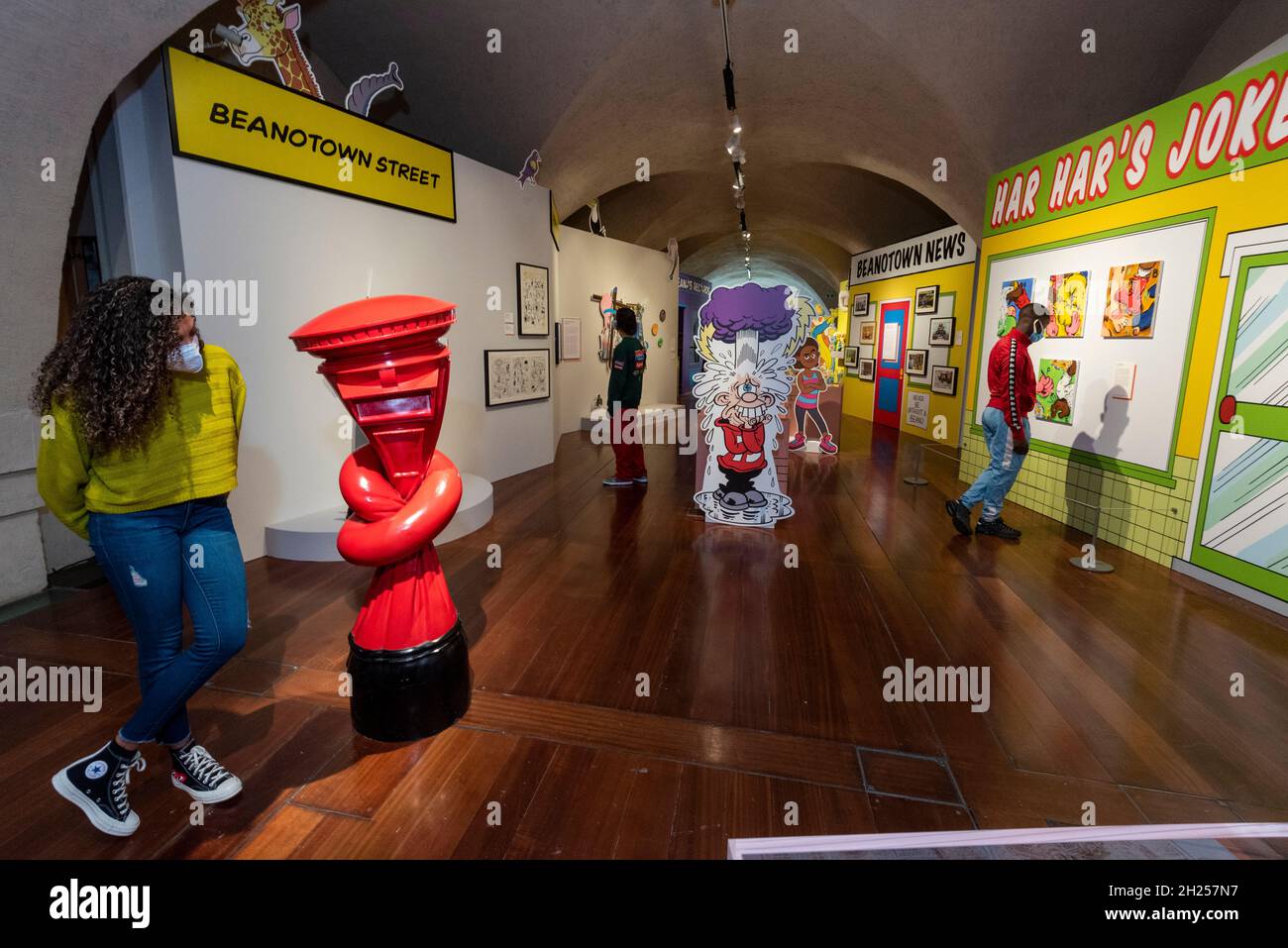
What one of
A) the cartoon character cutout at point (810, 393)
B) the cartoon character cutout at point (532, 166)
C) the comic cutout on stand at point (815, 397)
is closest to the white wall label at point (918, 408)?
the comic cutout on stand at point (815, 397)

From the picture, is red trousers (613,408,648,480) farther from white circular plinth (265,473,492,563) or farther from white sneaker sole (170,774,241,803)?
white sneaker sole (170,774,241,803)

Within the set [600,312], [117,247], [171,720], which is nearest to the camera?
[171,720]

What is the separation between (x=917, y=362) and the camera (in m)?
9.59

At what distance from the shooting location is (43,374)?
1628 mm

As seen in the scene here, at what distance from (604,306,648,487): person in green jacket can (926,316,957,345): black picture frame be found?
5035 millimetres

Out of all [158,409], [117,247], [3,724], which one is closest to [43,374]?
[158,409]

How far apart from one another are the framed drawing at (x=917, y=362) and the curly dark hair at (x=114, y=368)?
9560 mm

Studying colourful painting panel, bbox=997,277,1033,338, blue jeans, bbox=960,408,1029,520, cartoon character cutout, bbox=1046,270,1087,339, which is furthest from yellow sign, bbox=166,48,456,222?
cartoon character cutout, bbox=1046,270,1087,339

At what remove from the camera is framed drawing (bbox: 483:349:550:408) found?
19.9 ft

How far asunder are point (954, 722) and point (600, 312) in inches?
344

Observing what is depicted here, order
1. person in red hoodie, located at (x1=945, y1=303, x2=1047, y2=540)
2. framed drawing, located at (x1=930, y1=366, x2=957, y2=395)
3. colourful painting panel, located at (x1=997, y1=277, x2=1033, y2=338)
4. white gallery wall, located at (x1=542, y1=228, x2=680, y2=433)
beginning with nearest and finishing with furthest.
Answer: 1. person in red hoodie, located at (x1=945, y1=303, x2=1047, y2=540)
2. colourful painting panel, located at (x1=997, y1=277, x2=1033, y2=338)
3. framed drawing, located at (x1=930, y1=366, x2=957, y2=395)
4. white gallery wall, located at (x1=542, y1=228, x2=680, y2=433)

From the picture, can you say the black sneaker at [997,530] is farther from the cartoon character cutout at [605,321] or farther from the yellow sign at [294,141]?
the cartoon character cutout at [605,321]

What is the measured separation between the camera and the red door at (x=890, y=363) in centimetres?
→ 1028

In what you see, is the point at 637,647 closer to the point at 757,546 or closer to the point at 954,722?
the point at 954,722
